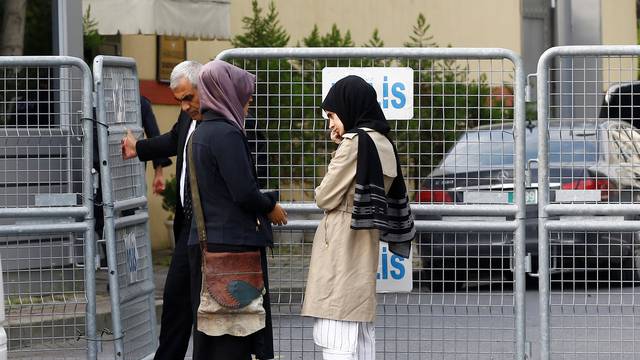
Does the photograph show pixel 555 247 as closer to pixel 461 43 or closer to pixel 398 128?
pixel 398 128

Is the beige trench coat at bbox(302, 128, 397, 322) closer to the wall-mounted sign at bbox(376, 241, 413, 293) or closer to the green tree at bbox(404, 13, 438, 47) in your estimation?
the wall-mounted sign at bbox(376, 241, 413, 293)

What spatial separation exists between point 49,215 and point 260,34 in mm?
8008

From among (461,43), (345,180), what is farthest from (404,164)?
(461,43)

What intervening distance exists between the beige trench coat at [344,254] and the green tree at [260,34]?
8.58m

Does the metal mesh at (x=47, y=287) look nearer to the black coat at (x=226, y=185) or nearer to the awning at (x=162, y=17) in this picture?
the black coat at (x=226, y=185)

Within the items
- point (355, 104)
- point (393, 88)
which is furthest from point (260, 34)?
point (355, 104)

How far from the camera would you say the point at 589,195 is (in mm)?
7512

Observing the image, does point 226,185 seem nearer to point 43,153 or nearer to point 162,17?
point 43,153

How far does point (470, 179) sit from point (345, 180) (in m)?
0.97

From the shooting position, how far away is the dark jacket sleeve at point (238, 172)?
6668mm

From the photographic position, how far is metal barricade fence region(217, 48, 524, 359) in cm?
748

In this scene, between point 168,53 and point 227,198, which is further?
point 168,53

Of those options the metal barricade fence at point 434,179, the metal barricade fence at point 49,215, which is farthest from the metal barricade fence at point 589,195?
the metal barricade fence at point 49,215

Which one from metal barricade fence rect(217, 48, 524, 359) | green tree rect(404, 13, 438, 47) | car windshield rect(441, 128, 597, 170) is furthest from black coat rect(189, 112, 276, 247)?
green tree rect(404, 13, 438, 47)
